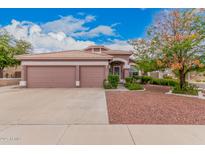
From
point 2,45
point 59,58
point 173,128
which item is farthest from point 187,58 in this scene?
point 2,45

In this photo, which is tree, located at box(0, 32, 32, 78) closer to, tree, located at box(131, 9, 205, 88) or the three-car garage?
the three-car garage

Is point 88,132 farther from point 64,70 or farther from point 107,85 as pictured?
point 64,70

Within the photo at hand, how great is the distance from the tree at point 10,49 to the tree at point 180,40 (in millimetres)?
18476

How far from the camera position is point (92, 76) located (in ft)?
53.9

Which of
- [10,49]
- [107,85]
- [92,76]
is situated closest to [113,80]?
[107,85]

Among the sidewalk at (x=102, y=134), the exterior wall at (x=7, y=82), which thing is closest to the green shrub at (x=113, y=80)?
the sidewalk at (x=102, y=134)

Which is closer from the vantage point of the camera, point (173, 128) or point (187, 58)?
point (173, 128)

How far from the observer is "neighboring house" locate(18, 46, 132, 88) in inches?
643

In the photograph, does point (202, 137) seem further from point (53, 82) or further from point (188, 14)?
point (53, 82)

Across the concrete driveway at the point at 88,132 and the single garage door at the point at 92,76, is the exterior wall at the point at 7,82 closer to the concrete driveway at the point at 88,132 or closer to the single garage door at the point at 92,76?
the single garage door at the point at 92,76

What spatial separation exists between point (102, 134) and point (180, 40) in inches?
399

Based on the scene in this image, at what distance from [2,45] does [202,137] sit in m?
24.5
